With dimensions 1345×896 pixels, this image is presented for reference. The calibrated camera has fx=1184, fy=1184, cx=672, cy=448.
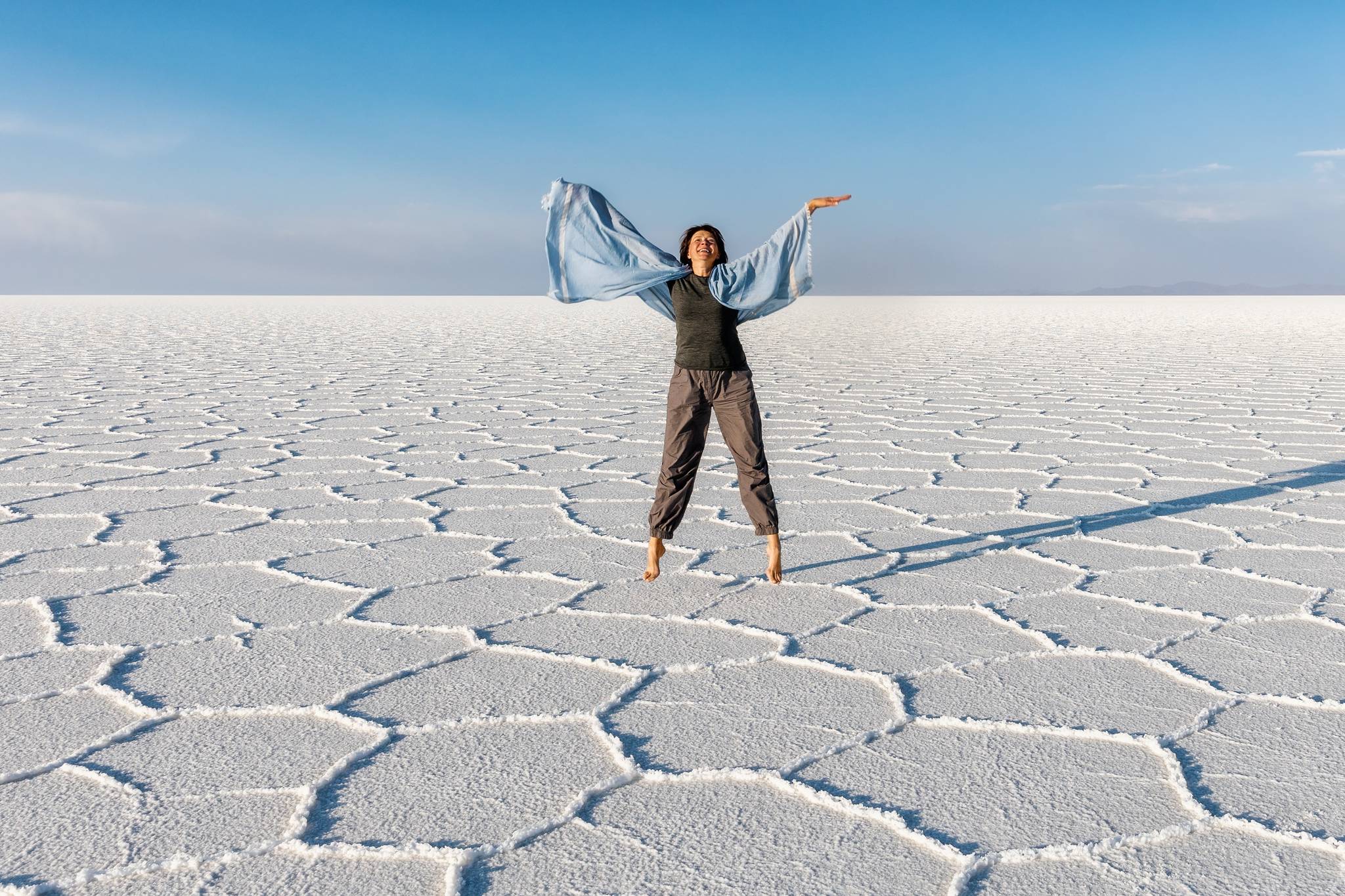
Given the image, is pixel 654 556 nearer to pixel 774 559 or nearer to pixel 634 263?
pixel 774 559

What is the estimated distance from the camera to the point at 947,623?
2.39m

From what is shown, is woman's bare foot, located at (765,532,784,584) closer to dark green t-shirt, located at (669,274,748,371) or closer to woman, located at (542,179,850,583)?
woman, located at (542,179,850,583)

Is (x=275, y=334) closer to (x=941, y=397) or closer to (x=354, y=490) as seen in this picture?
(x=941, y=397)

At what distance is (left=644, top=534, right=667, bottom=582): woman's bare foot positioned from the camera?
2.64 meters

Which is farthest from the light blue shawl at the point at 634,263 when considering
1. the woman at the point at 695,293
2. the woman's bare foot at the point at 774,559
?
the woman's bare foot at the point at 774,559

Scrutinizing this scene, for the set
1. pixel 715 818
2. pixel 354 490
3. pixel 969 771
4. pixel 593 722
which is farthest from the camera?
pixel 354 490

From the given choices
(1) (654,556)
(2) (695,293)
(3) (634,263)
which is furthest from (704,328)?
(1) (654,556)

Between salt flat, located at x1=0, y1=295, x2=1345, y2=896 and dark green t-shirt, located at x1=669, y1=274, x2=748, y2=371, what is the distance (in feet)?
1.67

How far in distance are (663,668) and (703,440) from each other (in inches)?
25.2

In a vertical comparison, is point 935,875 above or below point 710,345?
below

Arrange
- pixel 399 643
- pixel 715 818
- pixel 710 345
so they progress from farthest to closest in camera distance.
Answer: pixel 710 345
pixel 399 643
pixel 715 818

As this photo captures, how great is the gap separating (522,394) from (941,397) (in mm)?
2475

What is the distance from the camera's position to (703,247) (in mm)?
2541

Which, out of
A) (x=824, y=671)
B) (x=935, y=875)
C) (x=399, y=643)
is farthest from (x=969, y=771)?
(x=399, y=643)
